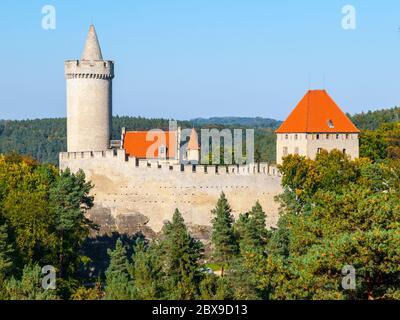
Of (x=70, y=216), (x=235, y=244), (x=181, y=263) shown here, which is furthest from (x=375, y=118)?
(x=181, y=263)

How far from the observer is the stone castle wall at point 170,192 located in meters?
42.5

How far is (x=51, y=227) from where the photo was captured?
37.2m

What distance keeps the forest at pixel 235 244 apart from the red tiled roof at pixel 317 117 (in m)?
2.11

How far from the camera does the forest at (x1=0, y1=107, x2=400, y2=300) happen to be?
22.3 m

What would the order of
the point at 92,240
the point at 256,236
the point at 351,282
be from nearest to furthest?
the point at 351,282, the point at 256,236, the point at 92,240

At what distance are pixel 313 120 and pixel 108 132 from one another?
1006 cm

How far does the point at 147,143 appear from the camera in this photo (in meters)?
52.4

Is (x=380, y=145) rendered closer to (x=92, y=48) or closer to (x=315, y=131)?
(x=315, y=131)

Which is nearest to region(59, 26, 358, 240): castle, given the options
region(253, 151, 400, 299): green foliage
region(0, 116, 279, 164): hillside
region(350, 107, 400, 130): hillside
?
region(253, 151, 400, 299): green foliage

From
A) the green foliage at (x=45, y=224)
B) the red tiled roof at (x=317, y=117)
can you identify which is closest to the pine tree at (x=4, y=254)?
the green foliage at (x=45, y=224)

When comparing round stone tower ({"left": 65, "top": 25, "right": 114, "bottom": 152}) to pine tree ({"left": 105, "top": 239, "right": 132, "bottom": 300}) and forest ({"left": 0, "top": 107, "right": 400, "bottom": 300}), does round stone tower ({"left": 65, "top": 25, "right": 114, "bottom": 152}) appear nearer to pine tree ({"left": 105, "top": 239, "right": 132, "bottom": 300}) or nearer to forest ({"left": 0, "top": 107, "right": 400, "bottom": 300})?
forest ({"left": 0, "top": 107, "right": 400, "bottom": 300})

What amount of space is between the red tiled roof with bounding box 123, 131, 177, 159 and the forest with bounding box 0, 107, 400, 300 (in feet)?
22.4
